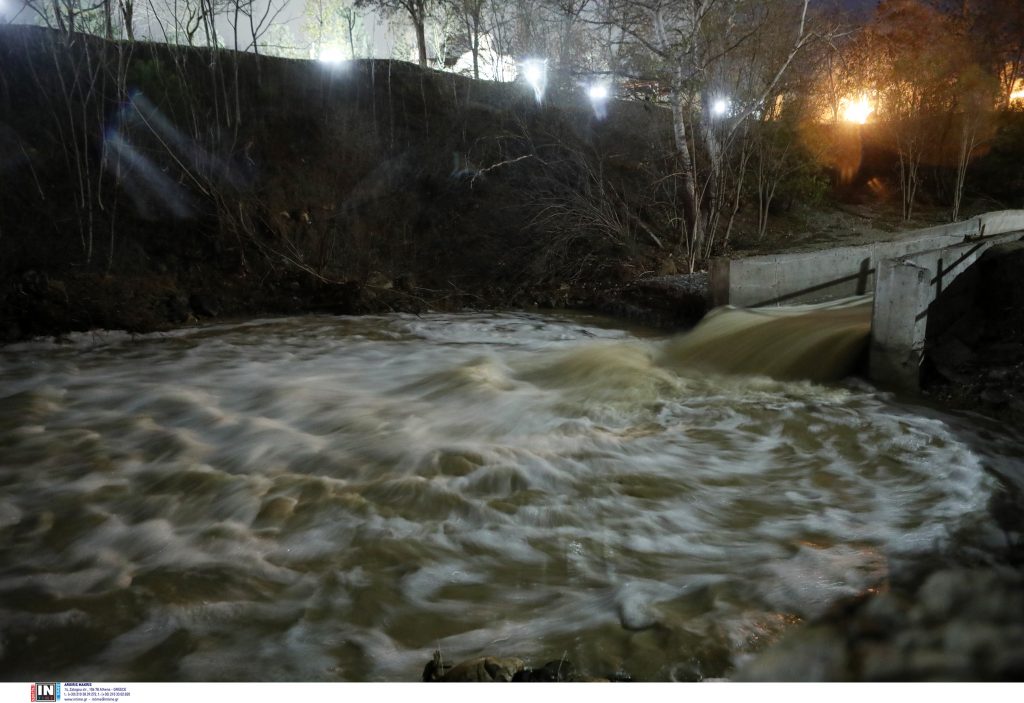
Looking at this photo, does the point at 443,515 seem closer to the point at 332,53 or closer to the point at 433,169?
the point at 433,169

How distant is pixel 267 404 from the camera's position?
6316 mm

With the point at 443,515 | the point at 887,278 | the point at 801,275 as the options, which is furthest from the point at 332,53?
the point at 443,515

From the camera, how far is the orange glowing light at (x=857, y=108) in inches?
856

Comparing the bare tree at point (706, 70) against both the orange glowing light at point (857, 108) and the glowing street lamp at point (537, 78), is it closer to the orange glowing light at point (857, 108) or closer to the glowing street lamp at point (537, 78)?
the glowing street lamp at point (537, 78)

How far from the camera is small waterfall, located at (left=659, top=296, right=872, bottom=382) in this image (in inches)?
269

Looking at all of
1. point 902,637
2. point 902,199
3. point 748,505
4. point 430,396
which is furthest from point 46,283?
point 902,199

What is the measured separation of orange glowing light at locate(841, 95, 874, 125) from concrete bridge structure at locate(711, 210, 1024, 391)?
32.9 ft

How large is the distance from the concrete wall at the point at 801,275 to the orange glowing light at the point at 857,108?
14072 millimetres

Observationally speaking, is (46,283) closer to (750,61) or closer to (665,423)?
(665,423)

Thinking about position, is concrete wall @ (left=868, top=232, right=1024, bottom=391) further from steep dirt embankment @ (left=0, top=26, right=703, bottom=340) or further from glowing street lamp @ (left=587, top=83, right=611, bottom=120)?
glowing street lamp @ (left=587, top=83, right=611, bottom=120)

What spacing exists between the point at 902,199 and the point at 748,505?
1853 centimetres

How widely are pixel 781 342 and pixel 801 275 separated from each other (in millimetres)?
2209

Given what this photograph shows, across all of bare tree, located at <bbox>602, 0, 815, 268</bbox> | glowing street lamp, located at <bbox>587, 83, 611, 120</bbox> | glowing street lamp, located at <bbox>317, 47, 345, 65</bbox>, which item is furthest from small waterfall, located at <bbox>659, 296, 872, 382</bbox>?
glowing street lamp, located at <bbox>317, 47, 345, 65</bbox>

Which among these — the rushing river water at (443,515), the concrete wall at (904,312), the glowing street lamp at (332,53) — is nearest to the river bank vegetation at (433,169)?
the concrete wall at (904,312)
